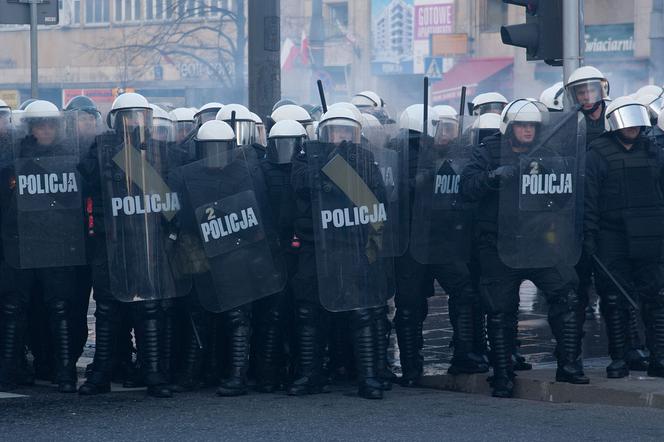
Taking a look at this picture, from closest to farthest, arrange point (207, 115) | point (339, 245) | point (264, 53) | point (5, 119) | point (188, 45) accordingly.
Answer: point (339, 245), point (5, 119), point (207, 115), point (264, 53), point (188, 45)

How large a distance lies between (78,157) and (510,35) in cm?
335

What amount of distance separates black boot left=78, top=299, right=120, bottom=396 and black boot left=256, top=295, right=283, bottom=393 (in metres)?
0.86

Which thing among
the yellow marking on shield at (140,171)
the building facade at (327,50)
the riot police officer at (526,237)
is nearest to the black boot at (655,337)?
the riot police officer at (526,237)

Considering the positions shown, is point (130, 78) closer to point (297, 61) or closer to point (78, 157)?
point (297, 61)

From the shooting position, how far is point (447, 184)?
7.92 metres

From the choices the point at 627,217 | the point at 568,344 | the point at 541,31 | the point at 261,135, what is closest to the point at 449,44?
the point at 541,31

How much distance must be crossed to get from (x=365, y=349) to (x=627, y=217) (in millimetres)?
1679

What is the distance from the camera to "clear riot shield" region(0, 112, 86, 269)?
7668 mm

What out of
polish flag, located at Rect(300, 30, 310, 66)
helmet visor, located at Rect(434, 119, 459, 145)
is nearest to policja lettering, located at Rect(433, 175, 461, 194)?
helmet visor, located at Rect(434, 119, 459, 145)

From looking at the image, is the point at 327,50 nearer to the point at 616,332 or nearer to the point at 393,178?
the point at 393,178

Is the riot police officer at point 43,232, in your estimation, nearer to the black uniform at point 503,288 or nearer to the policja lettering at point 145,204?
the policja lettering at point 145,204

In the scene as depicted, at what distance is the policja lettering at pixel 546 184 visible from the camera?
24.2ft

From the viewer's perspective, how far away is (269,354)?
768 cm

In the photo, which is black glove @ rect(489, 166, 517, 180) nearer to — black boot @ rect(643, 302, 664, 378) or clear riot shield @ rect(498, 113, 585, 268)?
clear riot shield @ rect(498, 113, 585, 268)
